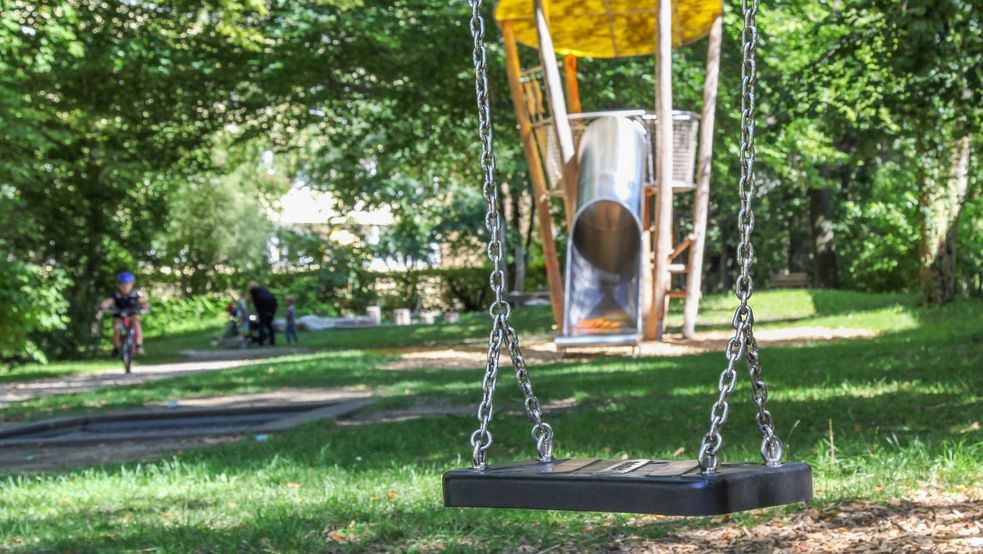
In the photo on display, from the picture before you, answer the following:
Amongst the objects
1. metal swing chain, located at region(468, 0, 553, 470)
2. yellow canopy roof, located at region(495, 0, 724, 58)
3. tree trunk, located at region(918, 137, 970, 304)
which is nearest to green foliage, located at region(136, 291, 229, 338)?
tree trunk, located at region(918, 137, 970, 304)

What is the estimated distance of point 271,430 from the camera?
9234 mm

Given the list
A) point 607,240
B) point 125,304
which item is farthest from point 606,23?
point 125,304

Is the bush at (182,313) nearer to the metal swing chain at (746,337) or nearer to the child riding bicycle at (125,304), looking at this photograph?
the child riding bicycle at (125,304)

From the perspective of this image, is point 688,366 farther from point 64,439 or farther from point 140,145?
point 140,145

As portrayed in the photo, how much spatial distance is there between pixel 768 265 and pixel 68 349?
87.6 ft

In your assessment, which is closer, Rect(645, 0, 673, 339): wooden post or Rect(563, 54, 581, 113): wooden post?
Rect(645, 0, 673, 339): wooden post

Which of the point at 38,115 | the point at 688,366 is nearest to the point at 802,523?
the point at 688,366

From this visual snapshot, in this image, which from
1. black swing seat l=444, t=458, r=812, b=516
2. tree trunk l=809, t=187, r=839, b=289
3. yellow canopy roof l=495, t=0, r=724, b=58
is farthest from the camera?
tree trunk l=809, t=187, r=839, b=289

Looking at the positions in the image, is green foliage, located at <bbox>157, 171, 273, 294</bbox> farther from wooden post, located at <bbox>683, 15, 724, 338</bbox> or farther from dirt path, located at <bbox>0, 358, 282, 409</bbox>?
wooden post, located at <bbox>683, 15, 724, 338</bbox>

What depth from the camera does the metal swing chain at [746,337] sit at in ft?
10.6

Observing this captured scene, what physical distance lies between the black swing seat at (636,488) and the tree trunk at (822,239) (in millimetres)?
31437

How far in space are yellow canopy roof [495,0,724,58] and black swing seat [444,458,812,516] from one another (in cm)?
1189

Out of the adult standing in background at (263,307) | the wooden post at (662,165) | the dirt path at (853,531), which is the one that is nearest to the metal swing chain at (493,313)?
the dirt path at (853,531)

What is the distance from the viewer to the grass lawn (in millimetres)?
4922
